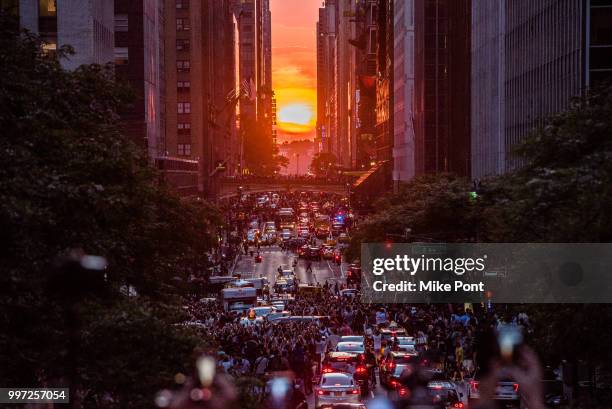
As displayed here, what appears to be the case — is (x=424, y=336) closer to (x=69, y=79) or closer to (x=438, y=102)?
(x=69, y=79)

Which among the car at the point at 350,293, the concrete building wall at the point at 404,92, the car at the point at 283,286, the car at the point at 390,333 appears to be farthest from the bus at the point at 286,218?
the car at the point at 390,333

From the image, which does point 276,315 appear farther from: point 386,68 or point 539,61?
point 386,68

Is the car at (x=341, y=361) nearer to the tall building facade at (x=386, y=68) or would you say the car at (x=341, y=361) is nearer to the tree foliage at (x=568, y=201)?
the tree foliage at (x=568, y=201)

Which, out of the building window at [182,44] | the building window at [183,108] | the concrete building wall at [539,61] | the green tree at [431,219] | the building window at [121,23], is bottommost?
the green tree at [431,219]

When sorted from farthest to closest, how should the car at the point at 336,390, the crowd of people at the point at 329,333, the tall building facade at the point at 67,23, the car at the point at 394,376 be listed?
the tall building facade at the point at 67,23 < the crowd of people at the point at 329,333 < the car at the point at 394,376 < the car at the point at 336,390

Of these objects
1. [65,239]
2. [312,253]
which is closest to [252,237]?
[312,253]

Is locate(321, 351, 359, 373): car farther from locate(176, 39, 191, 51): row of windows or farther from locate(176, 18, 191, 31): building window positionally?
locate(176, 39, 191, 51): row of windows

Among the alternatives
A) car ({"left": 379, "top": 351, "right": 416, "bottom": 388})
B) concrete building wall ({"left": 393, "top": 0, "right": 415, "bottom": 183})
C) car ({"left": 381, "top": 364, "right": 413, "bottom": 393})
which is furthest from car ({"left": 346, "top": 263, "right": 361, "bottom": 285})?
car ({"left": 381, "top": 364, "right": 413, "bottom": 393})
